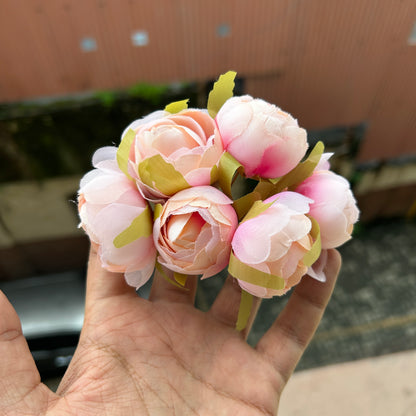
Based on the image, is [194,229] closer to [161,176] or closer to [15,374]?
[161,176]

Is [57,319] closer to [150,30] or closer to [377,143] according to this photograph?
[150,30]

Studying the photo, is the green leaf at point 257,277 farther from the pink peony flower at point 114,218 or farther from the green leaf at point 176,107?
the green leaf at point 176,107

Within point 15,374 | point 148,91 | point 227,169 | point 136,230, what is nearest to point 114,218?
point 136,230

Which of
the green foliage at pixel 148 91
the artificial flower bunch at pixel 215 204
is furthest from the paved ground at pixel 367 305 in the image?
the artificial flower bunch at pixel 215 204

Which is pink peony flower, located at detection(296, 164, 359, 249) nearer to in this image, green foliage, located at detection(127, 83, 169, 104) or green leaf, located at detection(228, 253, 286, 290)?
green leaf, located at detection(228, 253, 286, 290)

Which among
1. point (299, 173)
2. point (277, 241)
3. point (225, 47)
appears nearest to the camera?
point (277, 241)

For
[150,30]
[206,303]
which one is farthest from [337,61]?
[206,303]
